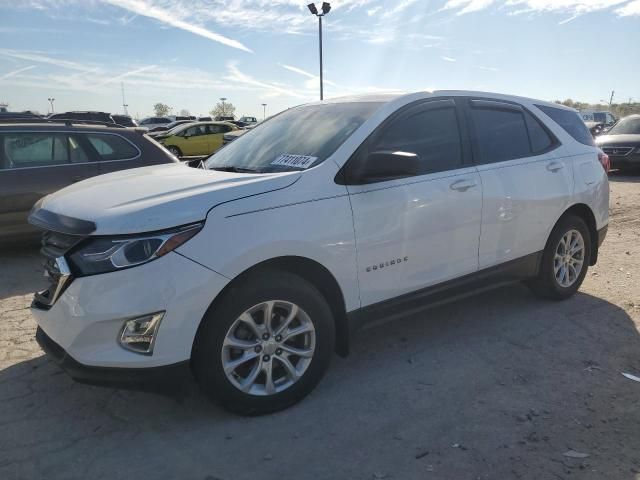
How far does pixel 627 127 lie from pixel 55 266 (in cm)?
1537

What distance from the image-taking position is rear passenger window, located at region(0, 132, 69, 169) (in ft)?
19.9

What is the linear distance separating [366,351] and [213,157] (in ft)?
6.09

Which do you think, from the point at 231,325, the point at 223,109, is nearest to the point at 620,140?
the point at 231,325

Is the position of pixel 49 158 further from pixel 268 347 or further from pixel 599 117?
pixel 599 117

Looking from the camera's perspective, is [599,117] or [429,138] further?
[599,117]

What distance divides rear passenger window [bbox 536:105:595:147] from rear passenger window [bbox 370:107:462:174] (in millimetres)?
1347

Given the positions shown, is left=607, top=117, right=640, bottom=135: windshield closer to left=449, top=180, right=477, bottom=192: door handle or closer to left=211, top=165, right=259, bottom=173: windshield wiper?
left=449, top=180, right=477, bottom=192: door handle

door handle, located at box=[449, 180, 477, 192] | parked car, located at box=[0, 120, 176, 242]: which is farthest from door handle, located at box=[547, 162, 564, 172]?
parked car, located at box=[0, 120, 176, 242]

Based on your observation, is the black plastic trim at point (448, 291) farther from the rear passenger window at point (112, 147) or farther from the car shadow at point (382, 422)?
the rear passenger window at point (112, 147)

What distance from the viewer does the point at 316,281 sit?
3154mm

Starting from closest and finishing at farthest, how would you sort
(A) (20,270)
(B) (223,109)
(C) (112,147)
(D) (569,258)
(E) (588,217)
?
(D) (569,258)
(E) (588,217)
(A) (20,270)
(C) (112,147)
(B) (223,109)

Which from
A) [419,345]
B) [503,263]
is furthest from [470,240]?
[419,345]

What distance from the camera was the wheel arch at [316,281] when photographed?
279 cm

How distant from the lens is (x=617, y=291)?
5.12m
